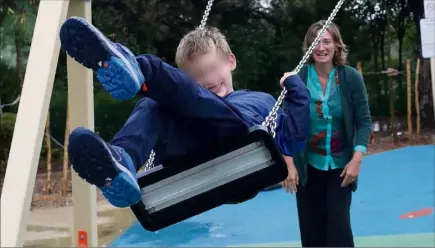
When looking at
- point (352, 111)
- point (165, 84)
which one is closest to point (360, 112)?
point (352, 111)

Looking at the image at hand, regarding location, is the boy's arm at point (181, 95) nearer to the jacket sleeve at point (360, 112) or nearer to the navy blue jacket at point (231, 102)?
the navy blue jacket at point (231, 102)

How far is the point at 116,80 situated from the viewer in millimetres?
1619

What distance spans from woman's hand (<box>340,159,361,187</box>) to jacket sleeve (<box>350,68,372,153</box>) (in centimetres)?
7

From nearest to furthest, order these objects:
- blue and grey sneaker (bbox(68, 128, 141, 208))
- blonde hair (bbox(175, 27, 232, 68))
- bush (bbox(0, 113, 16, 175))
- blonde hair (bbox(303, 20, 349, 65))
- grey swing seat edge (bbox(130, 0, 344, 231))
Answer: blue and grey sneaker (bbox(68, 128, 141, 208)), grey swing seat edge (bbox(130, 0, 344, 231)), blonde hair (bbox(175, 27, 232, 68)), blonde hair (bbox(303, 20, 349, 65)), bush (bbox(0, 113, 16, 175))

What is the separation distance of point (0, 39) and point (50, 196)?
250 cm

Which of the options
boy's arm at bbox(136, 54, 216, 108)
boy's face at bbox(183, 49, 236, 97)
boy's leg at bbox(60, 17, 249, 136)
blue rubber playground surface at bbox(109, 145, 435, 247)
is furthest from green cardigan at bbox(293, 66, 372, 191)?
blue rubber playground surface at bbox(109, 145, 435, 247)

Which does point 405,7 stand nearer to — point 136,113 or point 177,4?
point 177,4

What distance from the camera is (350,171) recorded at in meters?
2.76

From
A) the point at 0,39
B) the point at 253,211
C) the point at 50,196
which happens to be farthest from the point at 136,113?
the point at 0,39

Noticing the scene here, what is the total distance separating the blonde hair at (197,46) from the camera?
219 cm

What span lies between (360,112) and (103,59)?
58.9 inches

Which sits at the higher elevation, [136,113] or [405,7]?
[136,113]

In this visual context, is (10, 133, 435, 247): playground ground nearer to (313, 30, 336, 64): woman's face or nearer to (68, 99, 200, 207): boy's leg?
(313, 30, 336, 64): woman's face

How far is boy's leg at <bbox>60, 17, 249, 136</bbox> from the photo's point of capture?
1.62 metres
